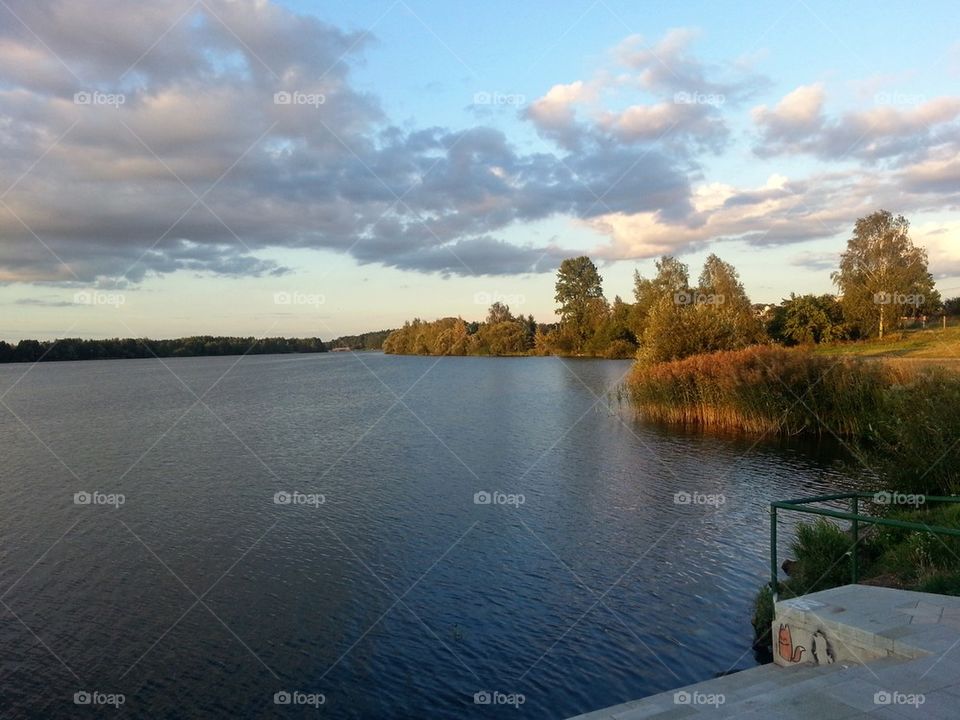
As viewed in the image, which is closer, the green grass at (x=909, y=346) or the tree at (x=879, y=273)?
the green grass at (x=909, y=346)

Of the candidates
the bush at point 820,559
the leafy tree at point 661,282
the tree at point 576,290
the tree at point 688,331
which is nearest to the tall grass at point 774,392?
the tree at point 688,331

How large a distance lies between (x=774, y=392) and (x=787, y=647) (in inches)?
1049

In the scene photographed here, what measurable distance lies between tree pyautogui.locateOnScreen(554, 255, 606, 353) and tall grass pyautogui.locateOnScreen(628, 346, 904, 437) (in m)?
74.8

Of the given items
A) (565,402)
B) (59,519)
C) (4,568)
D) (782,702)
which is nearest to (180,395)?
(565,402)

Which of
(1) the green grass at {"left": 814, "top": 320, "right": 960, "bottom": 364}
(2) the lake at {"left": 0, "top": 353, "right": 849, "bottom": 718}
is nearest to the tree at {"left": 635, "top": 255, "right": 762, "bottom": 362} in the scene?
(1) the green grass at {"left": 814, "top": 320, "right": 960, "bottom": 364}

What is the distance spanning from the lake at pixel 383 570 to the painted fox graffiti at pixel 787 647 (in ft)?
8.69

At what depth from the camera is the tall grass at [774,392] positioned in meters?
30.1

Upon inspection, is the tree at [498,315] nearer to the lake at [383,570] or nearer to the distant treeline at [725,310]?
the distant treeline at [725,310]

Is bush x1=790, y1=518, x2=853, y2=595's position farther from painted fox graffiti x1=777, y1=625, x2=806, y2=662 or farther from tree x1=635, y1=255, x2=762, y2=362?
tree x1=635, y1=255, x2=762, y2=362

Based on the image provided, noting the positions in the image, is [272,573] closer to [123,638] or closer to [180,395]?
[123,638]

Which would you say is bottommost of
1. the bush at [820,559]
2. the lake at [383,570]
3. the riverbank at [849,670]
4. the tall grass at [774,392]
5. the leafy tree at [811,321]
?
the lake at [383,570]

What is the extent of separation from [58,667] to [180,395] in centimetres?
5492

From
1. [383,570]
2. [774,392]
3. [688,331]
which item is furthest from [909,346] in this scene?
[383,570]

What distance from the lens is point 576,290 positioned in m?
114
